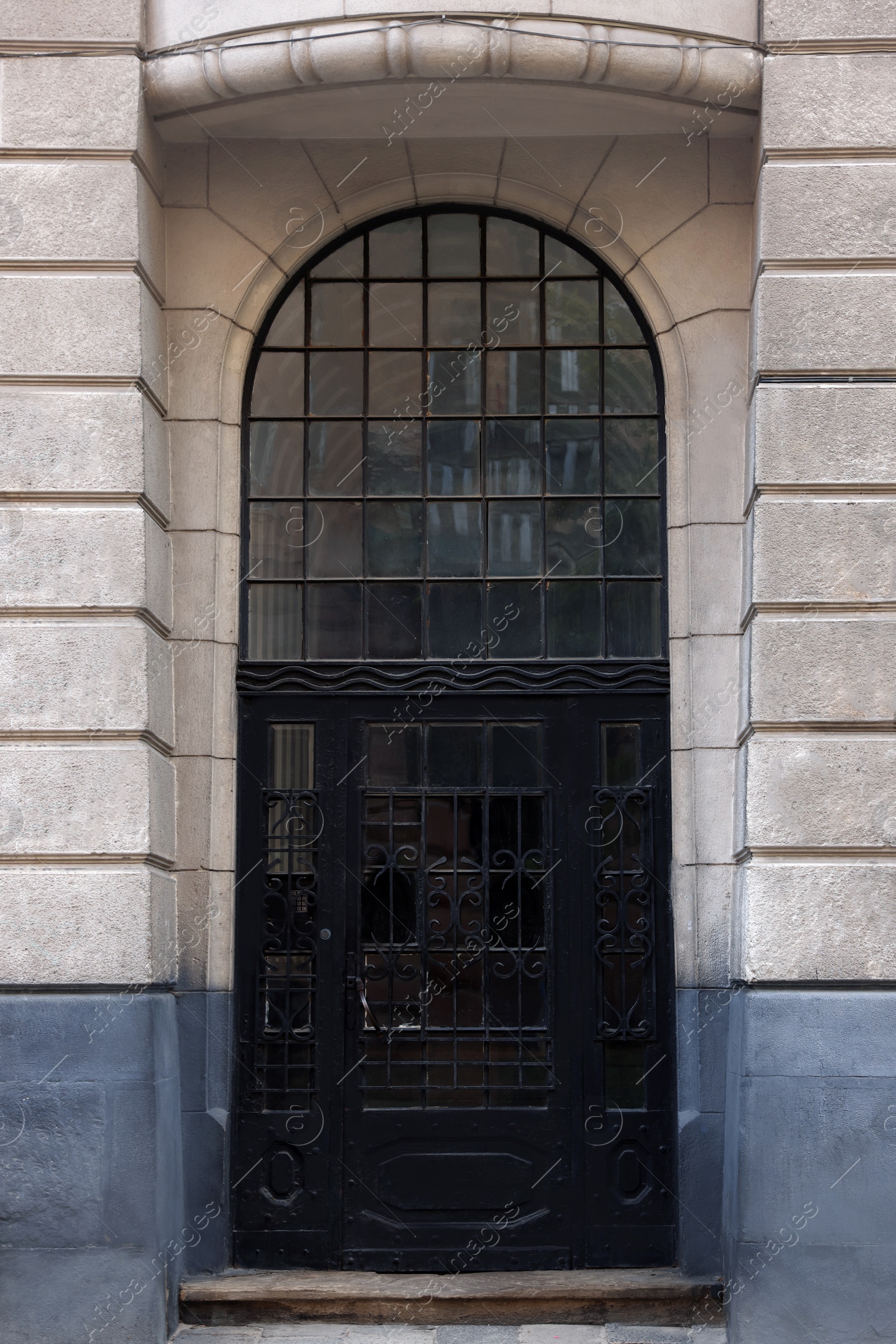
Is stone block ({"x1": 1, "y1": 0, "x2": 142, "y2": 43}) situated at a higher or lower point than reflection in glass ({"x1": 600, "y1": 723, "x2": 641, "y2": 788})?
higher

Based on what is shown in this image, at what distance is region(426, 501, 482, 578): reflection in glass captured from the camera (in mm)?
8578

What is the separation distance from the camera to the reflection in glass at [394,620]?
854 cm

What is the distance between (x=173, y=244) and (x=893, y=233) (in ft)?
14.9

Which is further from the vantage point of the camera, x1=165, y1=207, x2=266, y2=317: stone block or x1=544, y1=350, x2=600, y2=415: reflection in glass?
x1=544, y1=350, x2=600, y2=415: reflection in glass

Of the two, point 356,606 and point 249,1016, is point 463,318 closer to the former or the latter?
point 356,606

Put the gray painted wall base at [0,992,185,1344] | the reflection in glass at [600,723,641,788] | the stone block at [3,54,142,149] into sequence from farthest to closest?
the reflection in glass at [600,723,641,788], the stone block at [3,54,142,149], the gray painted wall base at [0,992,185,1344]

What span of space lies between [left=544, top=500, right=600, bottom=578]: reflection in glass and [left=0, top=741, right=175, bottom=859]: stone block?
2.96 metres

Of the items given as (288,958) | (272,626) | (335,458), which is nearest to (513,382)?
(335,458)

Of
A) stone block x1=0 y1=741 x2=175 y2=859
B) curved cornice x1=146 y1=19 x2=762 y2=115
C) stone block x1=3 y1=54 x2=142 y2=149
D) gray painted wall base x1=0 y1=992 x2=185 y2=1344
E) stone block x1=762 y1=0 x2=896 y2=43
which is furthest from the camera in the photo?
stone block x1=3 y1=54 x2=142 y2=149

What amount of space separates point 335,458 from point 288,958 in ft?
10.8

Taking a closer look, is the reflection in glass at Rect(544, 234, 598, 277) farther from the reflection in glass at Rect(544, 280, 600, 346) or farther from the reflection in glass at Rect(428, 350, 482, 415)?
the reflection in glass at Rect(428, 350, 482, 415)

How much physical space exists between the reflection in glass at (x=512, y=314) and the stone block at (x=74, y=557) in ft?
9.05

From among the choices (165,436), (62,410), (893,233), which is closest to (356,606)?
(165,436)

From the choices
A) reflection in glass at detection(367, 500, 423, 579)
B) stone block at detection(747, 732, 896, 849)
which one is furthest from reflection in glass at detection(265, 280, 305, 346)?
stone block at detection(747, 732, 896, 849)
